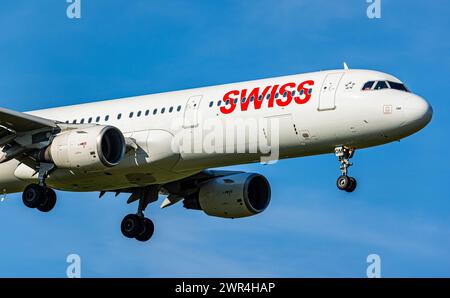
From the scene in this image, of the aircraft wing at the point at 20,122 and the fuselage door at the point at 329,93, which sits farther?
the aircraft wing at the point at 20,122

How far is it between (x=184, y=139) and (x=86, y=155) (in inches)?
148

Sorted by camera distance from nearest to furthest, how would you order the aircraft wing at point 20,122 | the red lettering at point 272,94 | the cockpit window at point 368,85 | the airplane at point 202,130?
the airplane at point 202,130
the cockpit window at point 368,85
the red lettering at point 272,94
the aircraft wing at point 20,122

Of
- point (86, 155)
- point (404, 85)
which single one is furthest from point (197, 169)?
point (404, 85)

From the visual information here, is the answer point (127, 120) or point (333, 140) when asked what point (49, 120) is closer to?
point (127, 120)

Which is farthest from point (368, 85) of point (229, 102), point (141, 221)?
point (141, 221)

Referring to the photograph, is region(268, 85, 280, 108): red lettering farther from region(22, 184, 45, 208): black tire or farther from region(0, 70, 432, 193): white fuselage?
region(22, 184, 45, 208): black tire

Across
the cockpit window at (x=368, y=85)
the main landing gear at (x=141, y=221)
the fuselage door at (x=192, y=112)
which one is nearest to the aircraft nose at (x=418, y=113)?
the cockpit window at (x=368, y=85)

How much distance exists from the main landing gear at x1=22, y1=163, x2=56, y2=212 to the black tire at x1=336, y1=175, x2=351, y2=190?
36.6ft

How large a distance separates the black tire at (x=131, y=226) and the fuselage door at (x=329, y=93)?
11.2 meters

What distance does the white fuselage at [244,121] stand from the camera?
141 ft

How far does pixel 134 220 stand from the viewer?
167ft

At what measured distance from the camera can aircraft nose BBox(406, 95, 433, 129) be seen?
1670 inches

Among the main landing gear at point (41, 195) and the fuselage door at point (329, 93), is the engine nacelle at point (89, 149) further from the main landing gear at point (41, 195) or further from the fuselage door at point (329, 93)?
the fuselage door at point (329, 93)

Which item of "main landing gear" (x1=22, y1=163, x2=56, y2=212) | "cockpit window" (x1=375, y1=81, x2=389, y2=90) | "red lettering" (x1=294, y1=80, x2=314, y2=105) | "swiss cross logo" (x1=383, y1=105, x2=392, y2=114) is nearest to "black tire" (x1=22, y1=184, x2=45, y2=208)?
"main landing gear" (x1=22, y1=163, x2=56, y2=212)
